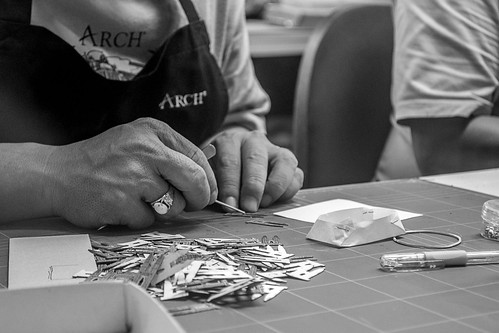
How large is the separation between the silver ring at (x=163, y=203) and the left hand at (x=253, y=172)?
0.17 metres

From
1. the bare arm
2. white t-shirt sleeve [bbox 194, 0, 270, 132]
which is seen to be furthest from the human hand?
white t-shirt sleeve [bbox 194, 0, 270, 132]

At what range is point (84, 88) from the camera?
1493 mm

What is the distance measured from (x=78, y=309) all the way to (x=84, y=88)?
0.76 m

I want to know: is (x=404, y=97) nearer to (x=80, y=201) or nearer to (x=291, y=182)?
(x=291, y=182)

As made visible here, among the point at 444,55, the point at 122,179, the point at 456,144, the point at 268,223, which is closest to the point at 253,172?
the point at 268,223

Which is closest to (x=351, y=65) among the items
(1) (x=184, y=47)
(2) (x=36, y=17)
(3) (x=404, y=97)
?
(3) (x=404, y=97)

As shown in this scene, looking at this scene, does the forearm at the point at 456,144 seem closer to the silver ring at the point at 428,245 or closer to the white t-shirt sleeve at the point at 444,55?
the white t-shirt sleeve at the point at 444,55

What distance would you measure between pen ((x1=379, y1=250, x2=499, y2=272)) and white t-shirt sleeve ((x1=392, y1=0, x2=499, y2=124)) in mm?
1087

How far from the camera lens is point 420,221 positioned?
1.27 metres

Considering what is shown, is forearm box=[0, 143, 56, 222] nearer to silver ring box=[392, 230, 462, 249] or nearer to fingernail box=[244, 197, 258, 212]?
fingernail box=[244, 197, 258, 212]

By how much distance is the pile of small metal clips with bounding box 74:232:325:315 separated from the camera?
2.96ft

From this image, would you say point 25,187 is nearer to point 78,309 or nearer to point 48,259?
point 48,259

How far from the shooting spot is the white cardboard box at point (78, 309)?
78cm

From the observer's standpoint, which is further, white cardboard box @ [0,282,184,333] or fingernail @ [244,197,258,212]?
fingernail @ [244,197,258,212]
